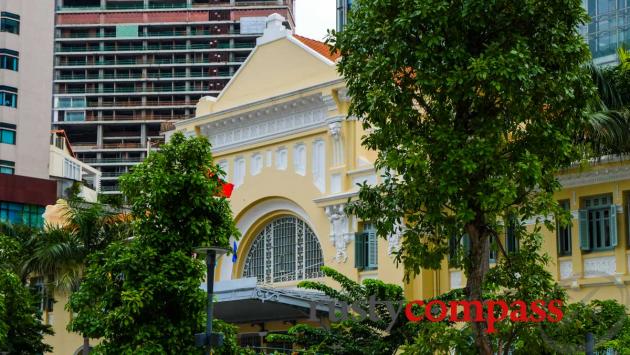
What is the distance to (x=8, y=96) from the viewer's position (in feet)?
220

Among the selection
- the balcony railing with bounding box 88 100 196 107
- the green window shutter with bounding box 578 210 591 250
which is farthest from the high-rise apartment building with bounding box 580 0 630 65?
the balcony railing with bounding box 88 100 196 107

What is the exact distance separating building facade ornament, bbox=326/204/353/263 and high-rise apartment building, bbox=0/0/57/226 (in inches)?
1107

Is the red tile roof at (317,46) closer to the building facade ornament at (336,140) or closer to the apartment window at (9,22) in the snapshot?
the building facade ornament at (336,140)

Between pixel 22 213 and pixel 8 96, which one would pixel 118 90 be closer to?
pixel 8 96

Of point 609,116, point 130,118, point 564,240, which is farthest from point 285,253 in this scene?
point 130,118

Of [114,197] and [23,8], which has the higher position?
[23,8]

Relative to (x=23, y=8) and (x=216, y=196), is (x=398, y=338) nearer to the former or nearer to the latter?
(x=216, y=196)

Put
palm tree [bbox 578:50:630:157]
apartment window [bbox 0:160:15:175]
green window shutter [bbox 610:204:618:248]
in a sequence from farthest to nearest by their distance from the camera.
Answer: apartment window [bbox 0:160:15:175]
green window shutter [bbox 610:204:618:248]
palm tree [bbox 578:50:630:157]

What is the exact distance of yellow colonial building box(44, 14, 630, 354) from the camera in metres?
33.0

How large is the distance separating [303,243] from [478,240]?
19.7 m

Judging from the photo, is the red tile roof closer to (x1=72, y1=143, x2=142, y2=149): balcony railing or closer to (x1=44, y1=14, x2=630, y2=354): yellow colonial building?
(x1=44, y1=14, x2=630, y2=354): yellow colonial building

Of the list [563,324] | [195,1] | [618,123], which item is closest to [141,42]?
[195,1]

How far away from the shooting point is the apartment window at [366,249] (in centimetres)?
3875

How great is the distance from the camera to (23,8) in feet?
226
